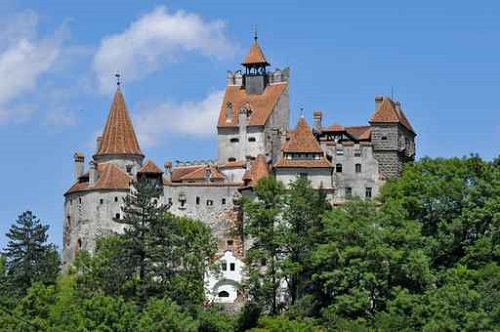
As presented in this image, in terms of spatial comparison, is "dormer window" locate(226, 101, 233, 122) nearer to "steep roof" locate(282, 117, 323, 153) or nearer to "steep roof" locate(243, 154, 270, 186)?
"steep roof" locate(243, 154, 270, 186)

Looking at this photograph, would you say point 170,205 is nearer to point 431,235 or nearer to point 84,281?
point 84,281

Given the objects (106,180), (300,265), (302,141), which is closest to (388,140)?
(302,141)

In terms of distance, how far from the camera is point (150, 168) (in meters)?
103

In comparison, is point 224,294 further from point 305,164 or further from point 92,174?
point 92,174

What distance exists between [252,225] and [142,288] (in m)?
8.26

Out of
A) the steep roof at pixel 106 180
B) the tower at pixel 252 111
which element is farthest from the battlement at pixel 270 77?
the steep roof at pixel 106 180

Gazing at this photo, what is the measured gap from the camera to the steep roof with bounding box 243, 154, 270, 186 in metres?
99.4

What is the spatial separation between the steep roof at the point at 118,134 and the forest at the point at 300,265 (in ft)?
43.7

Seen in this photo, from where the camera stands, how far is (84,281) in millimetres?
89938

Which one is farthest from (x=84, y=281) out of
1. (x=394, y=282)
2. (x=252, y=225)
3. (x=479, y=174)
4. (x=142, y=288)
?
(x=479, y=174)

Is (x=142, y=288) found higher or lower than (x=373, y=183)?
lower

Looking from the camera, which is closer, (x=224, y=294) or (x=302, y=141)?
(x=224, y=294)

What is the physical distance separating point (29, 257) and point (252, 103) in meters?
23.6

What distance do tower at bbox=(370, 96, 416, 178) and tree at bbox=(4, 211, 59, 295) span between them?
21.5 metres
